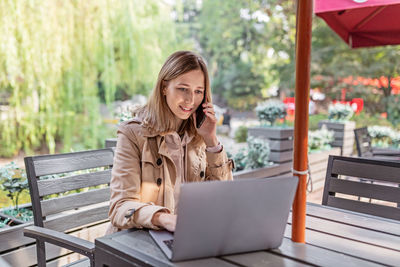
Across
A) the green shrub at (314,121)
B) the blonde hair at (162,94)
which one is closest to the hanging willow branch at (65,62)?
the blonde hair at (162,94)

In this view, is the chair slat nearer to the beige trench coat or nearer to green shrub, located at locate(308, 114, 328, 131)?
the beige trench coat

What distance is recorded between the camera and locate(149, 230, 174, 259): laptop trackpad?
3.26 feet

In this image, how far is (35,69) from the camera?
4938mm

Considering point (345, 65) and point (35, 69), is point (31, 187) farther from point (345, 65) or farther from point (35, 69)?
point (345, 65)

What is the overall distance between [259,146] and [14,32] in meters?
3.40

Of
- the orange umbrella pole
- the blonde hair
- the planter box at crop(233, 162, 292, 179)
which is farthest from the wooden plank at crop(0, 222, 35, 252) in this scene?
the planter box at crop(233, 162, 292, 179)

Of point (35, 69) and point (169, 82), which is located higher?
point (35, 69)

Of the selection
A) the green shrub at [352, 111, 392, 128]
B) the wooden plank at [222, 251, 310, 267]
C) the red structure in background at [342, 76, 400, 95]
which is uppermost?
the red structure in background at [342, 76, 400, 95]

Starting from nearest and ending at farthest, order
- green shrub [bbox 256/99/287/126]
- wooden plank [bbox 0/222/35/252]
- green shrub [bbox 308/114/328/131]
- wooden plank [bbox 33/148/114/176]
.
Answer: wooden plank [bbox 33/148/114/176] → wooden plank [bbox 0/222/35/252] → green shrub [bbox 256/99/287/126] → green shrub [bbox 308/114/328/131]

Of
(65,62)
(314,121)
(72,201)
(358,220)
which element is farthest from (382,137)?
(314,121)

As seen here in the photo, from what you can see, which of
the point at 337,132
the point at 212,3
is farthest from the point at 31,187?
the point at 212,3

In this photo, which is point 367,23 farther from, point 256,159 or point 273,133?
point 273,133

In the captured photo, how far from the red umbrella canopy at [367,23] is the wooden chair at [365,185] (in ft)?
4.01

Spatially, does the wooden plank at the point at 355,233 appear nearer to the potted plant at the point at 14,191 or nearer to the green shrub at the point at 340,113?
the potted plant at the point at 14,191
